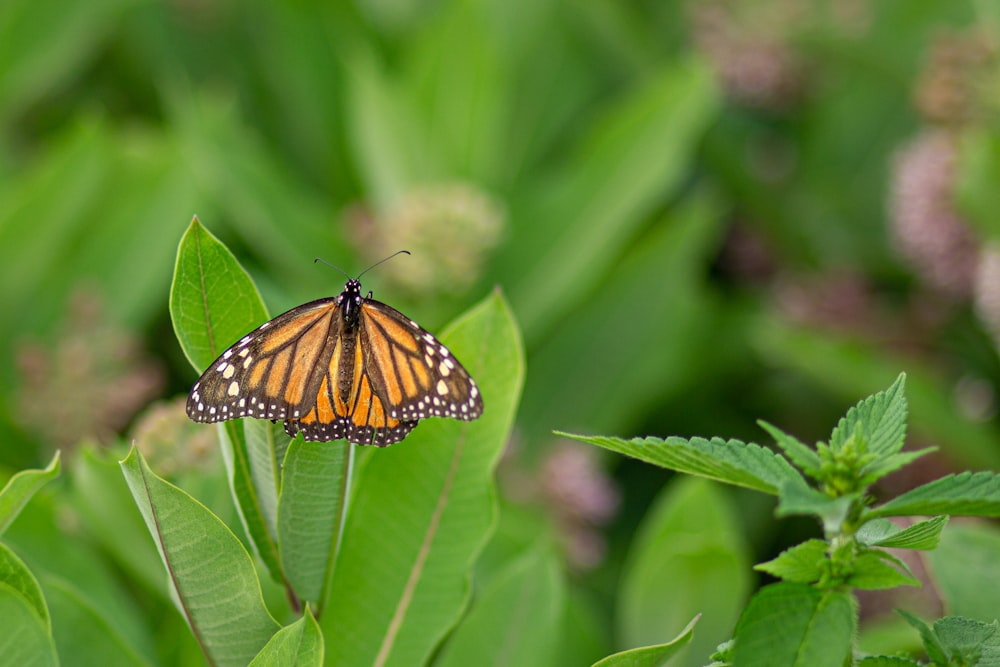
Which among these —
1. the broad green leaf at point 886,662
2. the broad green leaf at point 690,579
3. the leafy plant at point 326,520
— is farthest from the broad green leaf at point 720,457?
the broad green leaf at point 690,579

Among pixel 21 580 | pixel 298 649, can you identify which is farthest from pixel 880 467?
pixel 21 580

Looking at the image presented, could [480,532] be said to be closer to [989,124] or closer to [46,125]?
[989,124]

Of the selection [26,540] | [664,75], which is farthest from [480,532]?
[664,75]

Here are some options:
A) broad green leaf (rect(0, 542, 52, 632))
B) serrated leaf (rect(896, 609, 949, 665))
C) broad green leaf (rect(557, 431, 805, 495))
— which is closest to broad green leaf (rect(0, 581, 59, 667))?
broad green leaf (rect(0, 542, 52, 632))

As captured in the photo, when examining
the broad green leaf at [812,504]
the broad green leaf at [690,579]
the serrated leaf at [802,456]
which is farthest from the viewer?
the broad green leaf at [690,579]

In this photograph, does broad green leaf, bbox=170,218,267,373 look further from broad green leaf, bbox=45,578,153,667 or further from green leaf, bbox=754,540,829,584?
green leaf, bbox=754,540,829,584

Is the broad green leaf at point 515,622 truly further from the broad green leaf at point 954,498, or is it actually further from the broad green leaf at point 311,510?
the broad green leaf at point 954,498
